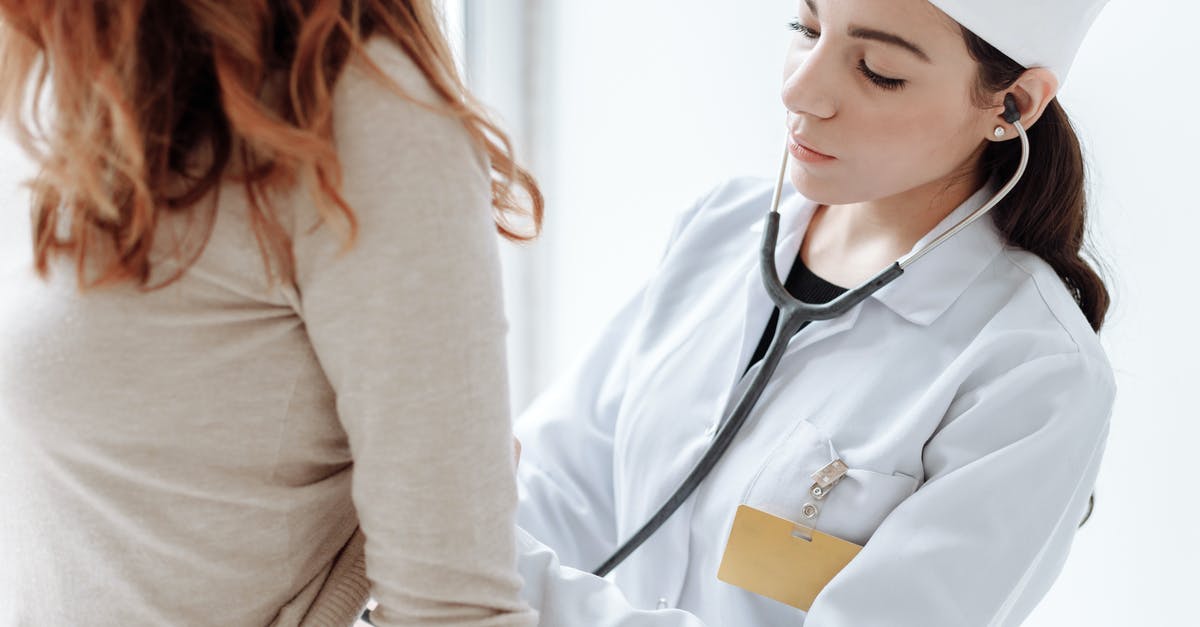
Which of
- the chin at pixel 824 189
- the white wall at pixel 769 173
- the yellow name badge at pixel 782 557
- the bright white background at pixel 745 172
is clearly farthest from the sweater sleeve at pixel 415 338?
the white wall at pixel 769 173

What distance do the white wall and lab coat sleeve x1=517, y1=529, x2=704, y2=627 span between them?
0.59 meters

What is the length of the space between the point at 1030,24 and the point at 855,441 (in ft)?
1.42

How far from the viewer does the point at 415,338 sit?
2.01 ft

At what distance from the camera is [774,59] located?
5.16ft

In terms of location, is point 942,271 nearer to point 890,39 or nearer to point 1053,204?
point 1053,204

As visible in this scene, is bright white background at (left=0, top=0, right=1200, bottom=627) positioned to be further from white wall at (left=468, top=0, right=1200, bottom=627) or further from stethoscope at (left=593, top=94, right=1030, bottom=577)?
stethoscope at (left=593, top=94, right=1030, bottom=577)

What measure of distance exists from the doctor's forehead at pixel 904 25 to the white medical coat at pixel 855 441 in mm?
203

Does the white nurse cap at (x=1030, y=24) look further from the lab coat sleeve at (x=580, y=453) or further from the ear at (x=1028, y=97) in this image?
the lab coat sleeve at (x=580, y=453)

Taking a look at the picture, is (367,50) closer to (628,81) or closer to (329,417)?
(329,417)

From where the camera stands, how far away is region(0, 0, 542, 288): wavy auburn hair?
576 mm

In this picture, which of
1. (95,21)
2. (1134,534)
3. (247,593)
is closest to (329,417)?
(247,593)

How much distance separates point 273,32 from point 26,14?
0.45 feet

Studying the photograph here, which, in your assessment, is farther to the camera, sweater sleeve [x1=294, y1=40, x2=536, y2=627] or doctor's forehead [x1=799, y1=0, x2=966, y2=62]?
doctor's forehead [x1=799, y1=0, x2=966, y2=62]

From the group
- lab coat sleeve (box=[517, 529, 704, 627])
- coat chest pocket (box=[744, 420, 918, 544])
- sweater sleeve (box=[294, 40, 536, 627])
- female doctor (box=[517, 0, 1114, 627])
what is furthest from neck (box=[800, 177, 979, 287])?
sweater sleeve (box=[294, 40, 536, 627])
